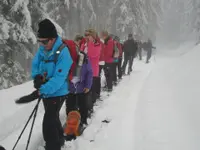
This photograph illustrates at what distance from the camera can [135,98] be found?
8500 millimetres

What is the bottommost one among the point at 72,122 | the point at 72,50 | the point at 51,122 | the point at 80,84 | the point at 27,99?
the point at 72,122

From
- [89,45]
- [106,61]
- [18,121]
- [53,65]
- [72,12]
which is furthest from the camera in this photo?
[72,12]

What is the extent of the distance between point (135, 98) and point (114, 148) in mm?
3737

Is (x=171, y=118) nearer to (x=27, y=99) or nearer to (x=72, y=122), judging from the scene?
(x=72, y=122)

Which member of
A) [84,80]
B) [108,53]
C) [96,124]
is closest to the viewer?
[84,80]

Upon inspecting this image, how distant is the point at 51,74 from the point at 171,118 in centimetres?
347

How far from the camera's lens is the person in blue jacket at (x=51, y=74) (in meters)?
3.81

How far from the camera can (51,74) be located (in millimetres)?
3918

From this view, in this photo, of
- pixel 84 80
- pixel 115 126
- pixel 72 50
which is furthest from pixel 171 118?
pixel 72 50

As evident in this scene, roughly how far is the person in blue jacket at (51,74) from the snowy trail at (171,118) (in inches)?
67.4

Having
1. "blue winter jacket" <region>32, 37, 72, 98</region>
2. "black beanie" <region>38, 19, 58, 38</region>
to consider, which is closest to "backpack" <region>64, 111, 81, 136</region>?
"blue winter jacket" <region>32, 37, 72, 98</region>

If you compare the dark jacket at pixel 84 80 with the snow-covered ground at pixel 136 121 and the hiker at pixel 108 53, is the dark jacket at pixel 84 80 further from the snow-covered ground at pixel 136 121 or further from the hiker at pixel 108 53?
the hiker at pixel 108 53

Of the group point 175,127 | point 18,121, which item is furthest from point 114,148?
point 18,121

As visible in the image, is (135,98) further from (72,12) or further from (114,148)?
(72,12)
